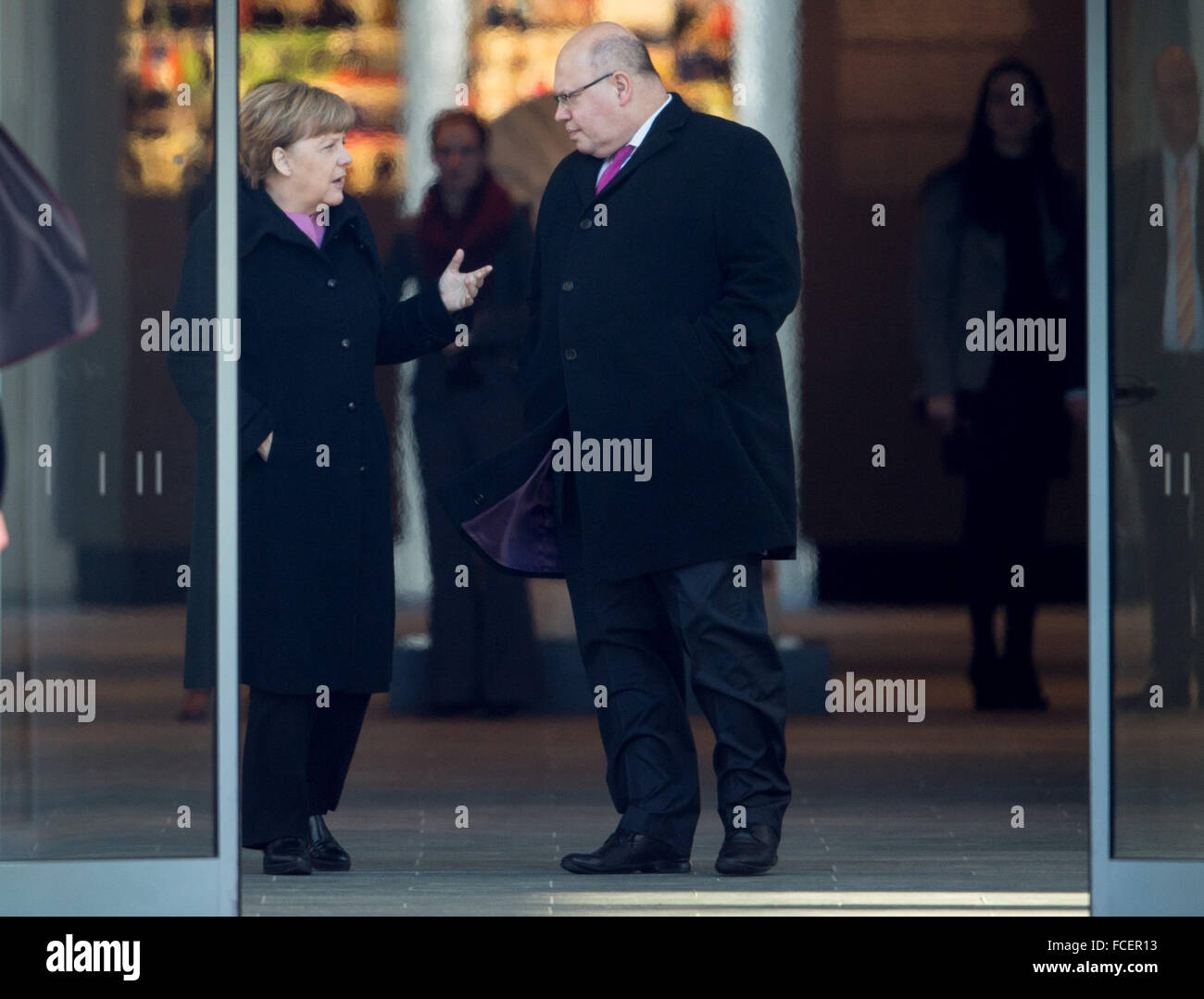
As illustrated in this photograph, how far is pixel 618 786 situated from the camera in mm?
4723

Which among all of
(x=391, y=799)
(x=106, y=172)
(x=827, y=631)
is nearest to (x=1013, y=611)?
(x=827, y=631)

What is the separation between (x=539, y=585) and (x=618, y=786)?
1551 mm

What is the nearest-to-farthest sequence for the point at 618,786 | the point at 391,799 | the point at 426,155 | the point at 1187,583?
the point at 1187,583 → the point at 618,786 → the point at 391,799 → the point at 426,155

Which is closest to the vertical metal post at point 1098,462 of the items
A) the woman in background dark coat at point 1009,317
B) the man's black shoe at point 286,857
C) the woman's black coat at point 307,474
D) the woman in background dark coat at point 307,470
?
the woman in background dark coat at point 307,470

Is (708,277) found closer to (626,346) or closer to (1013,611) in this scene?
(626,346)

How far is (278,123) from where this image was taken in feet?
15.8

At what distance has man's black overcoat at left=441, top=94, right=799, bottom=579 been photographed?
4594mm

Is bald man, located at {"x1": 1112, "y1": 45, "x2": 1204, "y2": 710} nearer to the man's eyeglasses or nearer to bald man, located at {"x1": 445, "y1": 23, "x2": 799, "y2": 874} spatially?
bald man, located at {"x1": 445, "y1": 23, "x2": 799, "y2": 874}

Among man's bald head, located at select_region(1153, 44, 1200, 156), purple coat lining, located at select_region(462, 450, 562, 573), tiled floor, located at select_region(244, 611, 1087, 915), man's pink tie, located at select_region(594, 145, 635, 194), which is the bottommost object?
tiled floor, located at select_region(244, 611, 1087, 915)

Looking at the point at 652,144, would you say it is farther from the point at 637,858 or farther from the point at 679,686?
the point at 637,858

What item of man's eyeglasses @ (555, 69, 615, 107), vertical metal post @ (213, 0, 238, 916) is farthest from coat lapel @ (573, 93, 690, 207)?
vertical metal post @ (213, 0, 238, 916)

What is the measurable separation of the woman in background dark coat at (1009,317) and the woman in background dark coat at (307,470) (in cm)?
181

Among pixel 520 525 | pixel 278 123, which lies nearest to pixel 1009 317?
pixel 520 525

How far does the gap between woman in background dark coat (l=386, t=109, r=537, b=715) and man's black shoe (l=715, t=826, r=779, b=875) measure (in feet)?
5.17
